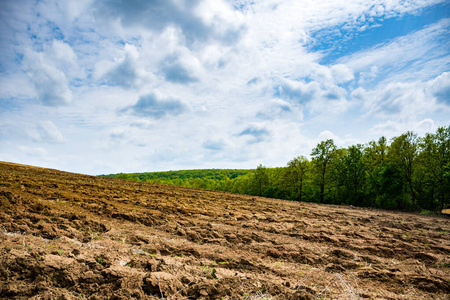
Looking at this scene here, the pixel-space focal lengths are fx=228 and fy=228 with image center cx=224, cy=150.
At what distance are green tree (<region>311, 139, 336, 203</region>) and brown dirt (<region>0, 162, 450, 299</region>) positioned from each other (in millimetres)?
30906

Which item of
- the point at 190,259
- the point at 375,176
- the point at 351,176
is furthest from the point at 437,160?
the point at 190,259

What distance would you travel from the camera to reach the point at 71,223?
766 cm

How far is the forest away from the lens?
30.5 metres

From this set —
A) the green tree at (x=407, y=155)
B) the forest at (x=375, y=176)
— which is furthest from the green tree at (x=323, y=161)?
the green tree at (x=407, y=155)

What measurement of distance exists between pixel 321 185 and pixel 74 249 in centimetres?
4212

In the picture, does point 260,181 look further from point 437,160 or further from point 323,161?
point 437,160

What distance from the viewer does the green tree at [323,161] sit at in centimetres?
4144

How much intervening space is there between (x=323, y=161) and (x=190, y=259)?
4105 cm

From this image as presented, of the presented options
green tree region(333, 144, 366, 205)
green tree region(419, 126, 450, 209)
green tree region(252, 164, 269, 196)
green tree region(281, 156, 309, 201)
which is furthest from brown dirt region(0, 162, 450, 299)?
green tree region(252, 164, 269, 196)

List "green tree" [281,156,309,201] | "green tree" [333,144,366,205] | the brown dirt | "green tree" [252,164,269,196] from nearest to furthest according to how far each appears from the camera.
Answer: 1. the brown dirt
2. "green tree" [333,144,366,205]
3. "green tree" [281,156,309,201]
4. "green tree" [252,164,269,196]

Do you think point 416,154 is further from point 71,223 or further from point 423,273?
point 71,223

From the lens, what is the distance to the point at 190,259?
5969 mm

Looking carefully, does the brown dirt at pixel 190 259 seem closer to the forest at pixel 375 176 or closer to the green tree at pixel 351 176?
the forest at pixel 375 176

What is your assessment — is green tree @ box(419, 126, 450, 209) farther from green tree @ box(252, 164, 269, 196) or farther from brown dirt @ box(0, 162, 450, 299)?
green tree @ box(252, 164, 269, 196)
